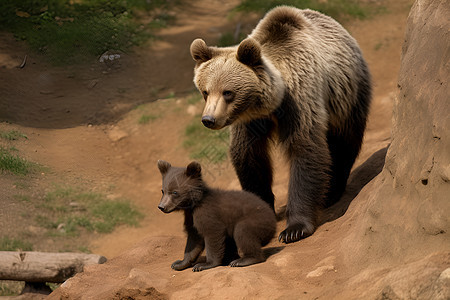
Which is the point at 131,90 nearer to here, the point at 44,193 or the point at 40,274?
the point at 44,193

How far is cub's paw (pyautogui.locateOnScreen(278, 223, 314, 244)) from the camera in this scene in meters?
5.89

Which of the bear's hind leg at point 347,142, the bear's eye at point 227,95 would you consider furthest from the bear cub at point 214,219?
the bear's hind leg at point 347,142

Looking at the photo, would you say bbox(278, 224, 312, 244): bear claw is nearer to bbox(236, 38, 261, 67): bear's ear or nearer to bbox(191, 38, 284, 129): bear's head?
bbox(191, 38, 284, 129): bear's head

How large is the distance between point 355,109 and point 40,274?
425 cm

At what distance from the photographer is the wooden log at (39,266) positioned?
661 cm

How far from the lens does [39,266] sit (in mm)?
6652

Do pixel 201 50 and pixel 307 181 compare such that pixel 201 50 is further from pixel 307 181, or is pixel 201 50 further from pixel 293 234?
pixel 293 234

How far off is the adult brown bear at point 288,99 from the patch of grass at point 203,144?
370 cm

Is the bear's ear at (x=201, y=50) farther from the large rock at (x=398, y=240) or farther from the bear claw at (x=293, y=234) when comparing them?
the large rock at (x=398, y=240)

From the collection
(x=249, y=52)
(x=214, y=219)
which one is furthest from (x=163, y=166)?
(x=249, y=52)

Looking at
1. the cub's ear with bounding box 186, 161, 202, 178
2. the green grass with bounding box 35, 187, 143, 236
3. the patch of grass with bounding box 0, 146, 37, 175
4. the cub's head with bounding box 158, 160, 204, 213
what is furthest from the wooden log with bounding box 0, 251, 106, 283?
the cub's ear with bounding box 186, 161, 202, 178

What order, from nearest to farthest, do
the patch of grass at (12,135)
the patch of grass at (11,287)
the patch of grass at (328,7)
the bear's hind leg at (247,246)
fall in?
1. the bear's hind leg at (247,246)
2. the patch of grass at (11,287)
3. the patch of grass at (12,135)
4. the patch of grass at (328,7)

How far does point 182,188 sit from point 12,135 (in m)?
3.43

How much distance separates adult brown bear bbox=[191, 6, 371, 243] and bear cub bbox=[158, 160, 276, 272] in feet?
1.80
